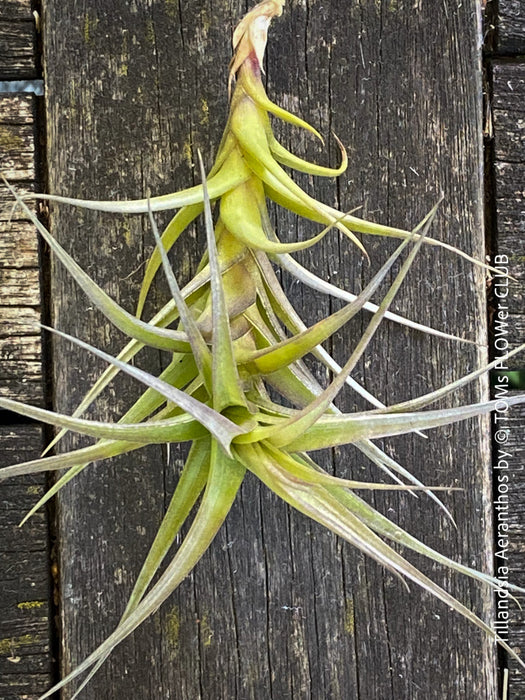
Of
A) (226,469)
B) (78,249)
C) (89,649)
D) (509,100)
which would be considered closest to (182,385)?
(226,469)

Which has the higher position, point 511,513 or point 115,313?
point 115,313

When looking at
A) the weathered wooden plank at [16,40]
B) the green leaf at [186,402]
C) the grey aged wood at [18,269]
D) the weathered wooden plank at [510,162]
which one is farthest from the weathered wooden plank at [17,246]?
the weathered wooden plank at [510,162]

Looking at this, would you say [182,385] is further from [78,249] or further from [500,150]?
[500,150]

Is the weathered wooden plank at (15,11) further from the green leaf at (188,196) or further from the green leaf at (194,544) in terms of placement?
the green leaf at (194,544)

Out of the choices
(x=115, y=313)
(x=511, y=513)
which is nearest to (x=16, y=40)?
(x=115, y=313)

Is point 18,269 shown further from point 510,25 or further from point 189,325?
point 510,25

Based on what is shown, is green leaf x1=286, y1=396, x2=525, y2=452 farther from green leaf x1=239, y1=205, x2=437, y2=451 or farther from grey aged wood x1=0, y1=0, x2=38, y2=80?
grey aged wood x1=0, y1=0, x2=38, y2=80

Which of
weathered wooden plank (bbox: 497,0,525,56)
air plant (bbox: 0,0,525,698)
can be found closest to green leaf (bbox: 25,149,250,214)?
air plant (bbox: 0,0,525,698)
